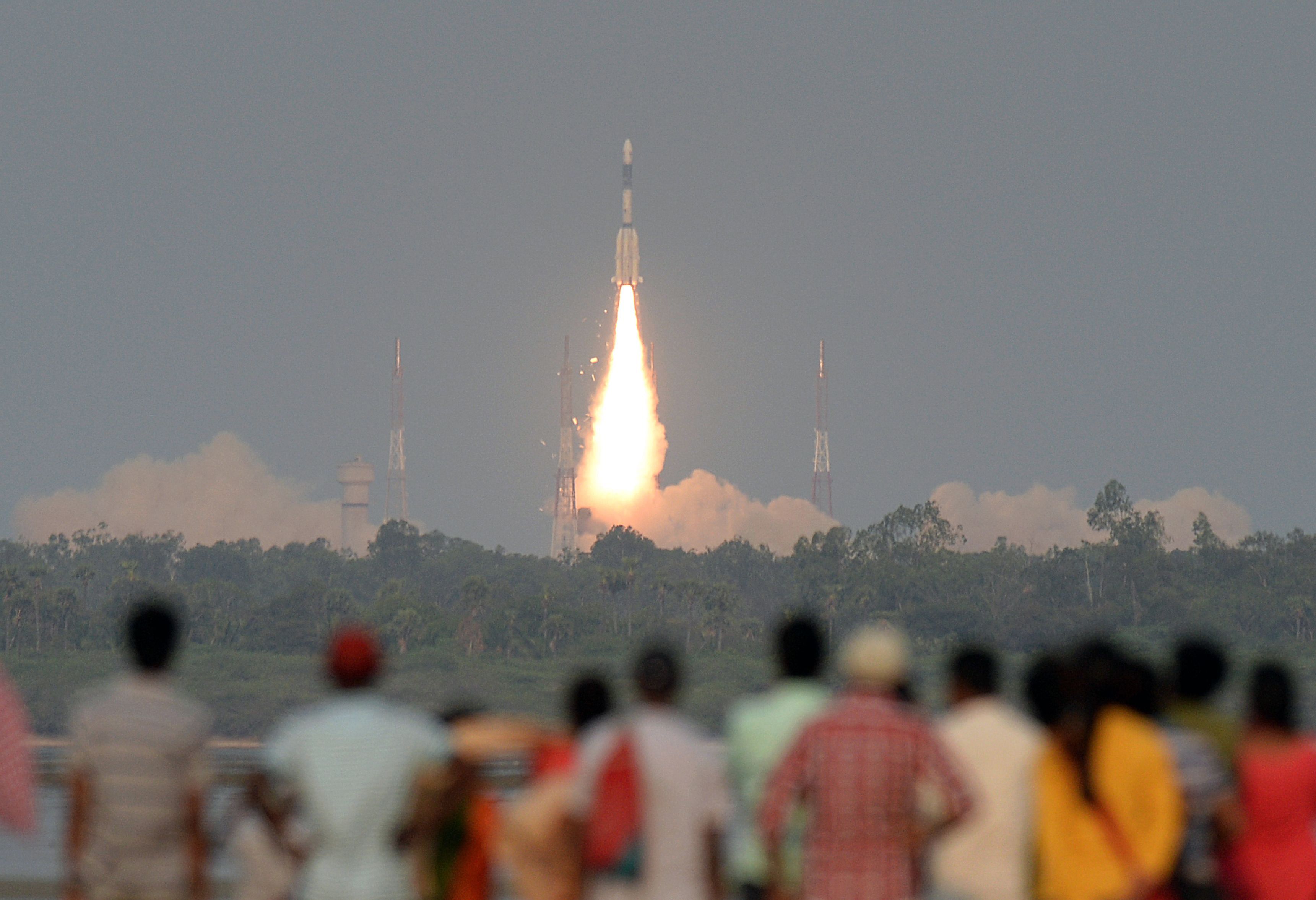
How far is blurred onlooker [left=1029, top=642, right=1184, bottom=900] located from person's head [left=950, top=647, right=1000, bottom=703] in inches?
29.1

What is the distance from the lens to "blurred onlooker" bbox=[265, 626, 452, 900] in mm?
9844

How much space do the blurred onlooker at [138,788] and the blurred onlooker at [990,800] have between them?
3696 millimetres

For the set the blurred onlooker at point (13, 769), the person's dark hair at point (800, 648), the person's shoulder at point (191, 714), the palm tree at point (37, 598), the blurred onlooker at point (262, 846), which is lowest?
the blurred onlooker at point (262, 846)

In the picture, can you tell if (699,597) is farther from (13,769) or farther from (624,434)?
(13,769)

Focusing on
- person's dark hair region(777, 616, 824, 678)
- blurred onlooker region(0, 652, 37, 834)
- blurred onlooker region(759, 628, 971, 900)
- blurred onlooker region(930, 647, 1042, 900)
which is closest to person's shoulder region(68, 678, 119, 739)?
blurred onlooker region(0, 652, 37, 834)

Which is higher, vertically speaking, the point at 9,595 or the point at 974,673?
the point at 9,595

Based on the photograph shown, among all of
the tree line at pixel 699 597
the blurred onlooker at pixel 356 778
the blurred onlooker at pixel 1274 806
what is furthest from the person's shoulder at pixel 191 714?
the tree line at pixel 699 597

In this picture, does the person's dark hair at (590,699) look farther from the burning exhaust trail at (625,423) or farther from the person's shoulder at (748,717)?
the burning exhaust trail at (625,423)

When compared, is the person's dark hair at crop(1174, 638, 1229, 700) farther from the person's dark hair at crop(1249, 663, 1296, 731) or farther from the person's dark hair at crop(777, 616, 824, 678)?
the person's dark hair at crop(777, 616, 824, 678)

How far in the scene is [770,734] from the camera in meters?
10.8

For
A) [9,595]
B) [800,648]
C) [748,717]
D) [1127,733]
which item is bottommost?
[1127,733]

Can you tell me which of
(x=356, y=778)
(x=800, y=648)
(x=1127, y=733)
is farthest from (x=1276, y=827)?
(x=356, y=778)

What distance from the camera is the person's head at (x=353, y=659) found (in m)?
9.84

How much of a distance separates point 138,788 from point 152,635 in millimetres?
751
